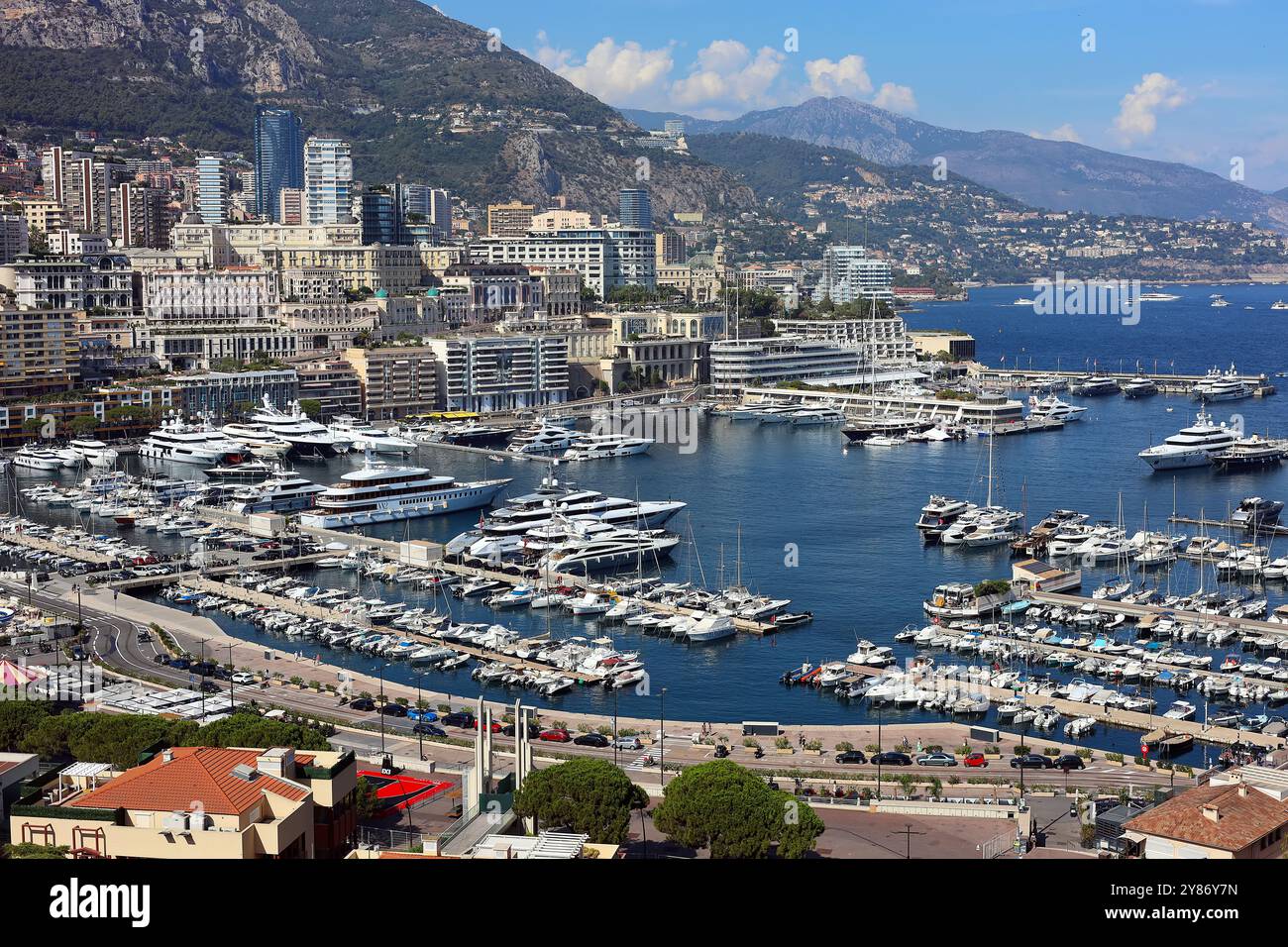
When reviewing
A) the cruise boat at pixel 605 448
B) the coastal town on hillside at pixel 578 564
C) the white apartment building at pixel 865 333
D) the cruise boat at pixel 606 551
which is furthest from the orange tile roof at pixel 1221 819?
the white apartment building at pixel 865 333

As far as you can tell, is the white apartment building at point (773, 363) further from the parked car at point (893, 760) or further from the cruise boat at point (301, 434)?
the parked car at point (893, 760)

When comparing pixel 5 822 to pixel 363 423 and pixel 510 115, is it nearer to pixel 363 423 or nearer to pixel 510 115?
pixel 363 423

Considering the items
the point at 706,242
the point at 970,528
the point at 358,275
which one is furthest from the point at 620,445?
the point at 706,242

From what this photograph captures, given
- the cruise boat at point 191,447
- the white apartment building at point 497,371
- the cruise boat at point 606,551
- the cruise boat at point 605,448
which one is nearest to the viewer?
the cruise boat at point 606,551

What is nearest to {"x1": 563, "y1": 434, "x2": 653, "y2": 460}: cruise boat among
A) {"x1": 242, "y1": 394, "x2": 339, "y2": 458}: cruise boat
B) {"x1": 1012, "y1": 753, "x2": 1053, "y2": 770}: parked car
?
{"x1": 242, "y1": 394, "x2": 339, "y2": 458}: cruise boat

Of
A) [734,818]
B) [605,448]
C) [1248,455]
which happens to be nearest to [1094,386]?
[1248,455]

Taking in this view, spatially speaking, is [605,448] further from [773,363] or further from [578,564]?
[773,363]

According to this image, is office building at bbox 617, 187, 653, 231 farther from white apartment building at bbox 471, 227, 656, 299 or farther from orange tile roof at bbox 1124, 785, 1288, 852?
orange tile roof at bbox 1124, 785, 1288, 852
